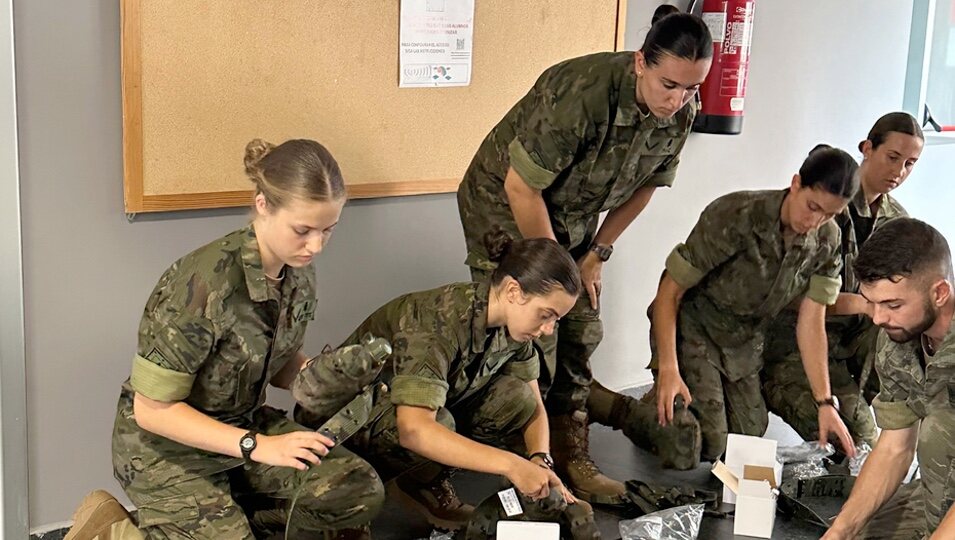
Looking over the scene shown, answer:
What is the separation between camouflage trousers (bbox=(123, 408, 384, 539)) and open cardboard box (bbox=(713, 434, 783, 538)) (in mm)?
1015

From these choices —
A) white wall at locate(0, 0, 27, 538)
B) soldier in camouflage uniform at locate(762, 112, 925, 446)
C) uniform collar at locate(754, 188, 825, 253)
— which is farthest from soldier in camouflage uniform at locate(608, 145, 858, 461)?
white wall at locate(0, 0, 27, 538)

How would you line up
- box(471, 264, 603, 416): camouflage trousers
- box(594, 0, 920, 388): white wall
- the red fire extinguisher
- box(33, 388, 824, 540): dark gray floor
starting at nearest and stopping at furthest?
box(33, 388, 824, 540): dark gray floor < box(471, 264, 603, 416): camouflage trousers < the red fire extinguisher < box(594, 0, 920, 388): white wall

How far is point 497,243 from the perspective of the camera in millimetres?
2830

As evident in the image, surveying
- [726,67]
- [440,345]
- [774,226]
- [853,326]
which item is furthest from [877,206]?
[440,345]

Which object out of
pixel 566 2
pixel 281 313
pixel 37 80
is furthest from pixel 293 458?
pixel 566 2

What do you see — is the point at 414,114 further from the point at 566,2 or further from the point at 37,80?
the point at 37,80

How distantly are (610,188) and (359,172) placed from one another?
2.34ft

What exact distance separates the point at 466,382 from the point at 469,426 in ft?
0.58

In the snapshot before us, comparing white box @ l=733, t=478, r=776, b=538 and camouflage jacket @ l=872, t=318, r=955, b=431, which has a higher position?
camouflage jacket @ l=872, t=318, r=955, b=431

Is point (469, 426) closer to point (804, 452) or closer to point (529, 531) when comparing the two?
point (529, 531)

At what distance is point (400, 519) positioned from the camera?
2.85 meters

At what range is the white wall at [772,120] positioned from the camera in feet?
13.4

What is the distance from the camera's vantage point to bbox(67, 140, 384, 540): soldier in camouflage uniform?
2084 millimetres

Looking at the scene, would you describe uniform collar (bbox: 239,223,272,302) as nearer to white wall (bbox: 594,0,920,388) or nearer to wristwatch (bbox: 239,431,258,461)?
wristwatch (bbox: 239,431,258,461)
